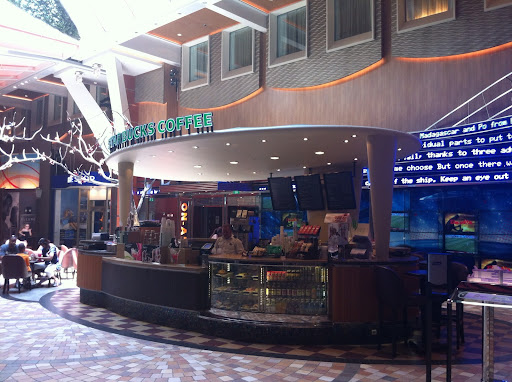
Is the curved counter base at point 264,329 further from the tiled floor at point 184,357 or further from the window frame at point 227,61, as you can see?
the window frame at point 227,61

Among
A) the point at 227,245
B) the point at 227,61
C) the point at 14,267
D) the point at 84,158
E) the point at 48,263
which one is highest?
the point at 227,61

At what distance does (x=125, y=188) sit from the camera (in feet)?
35.1

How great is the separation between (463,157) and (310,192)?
10.8ft

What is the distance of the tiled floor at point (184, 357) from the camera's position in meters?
4.81

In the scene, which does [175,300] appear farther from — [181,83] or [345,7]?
[181,83]

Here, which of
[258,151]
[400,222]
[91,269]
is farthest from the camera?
[400,222]

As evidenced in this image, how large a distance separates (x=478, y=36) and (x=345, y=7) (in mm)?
3987

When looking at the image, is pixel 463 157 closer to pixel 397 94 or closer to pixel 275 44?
pixel 397 94

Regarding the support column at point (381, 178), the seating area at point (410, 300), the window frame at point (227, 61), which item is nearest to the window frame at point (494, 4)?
the support column at point (381, 178)

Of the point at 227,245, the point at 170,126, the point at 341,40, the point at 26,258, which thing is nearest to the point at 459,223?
the point at 341,40

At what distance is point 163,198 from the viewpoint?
63.1 ft

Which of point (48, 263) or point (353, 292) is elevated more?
point (353, 292)

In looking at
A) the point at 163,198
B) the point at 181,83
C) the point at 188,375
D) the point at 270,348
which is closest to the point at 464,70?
the point at 270,348

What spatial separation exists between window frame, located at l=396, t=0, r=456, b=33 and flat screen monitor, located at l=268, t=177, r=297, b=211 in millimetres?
4963
